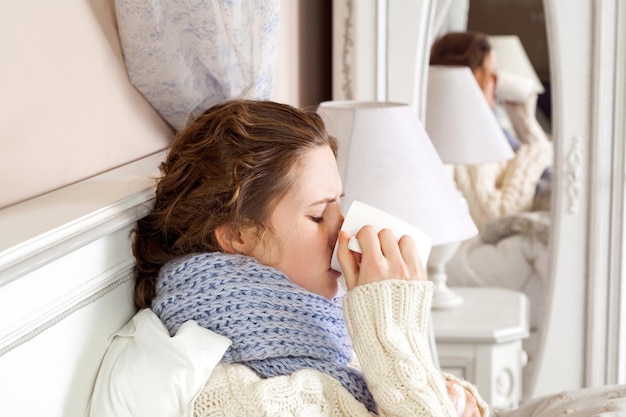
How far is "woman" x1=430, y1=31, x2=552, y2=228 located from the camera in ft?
8.14

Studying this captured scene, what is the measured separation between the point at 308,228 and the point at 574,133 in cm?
145

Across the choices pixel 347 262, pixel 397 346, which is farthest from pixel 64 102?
pixel 397 346

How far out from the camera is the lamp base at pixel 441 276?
95.6 inches

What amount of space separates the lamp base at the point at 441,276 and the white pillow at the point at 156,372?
53.5 inches

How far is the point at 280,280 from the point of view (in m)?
1.21

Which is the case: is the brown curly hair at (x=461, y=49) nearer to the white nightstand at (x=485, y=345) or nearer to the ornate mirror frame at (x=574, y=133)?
the ornate mirror frame at (x=574, y=133)

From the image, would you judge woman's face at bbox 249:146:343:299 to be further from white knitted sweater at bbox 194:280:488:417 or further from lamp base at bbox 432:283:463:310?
lamp base at bbox 432:283:463:310

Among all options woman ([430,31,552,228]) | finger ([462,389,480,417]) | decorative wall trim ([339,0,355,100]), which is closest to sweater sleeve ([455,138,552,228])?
woman ([430,31,552,228])

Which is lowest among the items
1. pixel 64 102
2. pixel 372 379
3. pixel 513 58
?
pixel 372 379

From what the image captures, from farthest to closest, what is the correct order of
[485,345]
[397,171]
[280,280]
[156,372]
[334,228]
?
[485,345] < [397,171] < [334,228] < [280,280] < [156,372]

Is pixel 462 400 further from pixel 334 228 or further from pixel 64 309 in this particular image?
pixel 64 309

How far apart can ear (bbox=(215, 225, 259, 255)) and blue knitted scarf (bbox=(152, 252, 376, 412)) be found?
0.05 metres

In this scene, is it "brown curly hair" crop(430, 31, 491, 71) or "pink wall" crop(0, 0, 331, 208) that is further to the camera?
"brown curly hair" crop(430, 31, 491, 71)

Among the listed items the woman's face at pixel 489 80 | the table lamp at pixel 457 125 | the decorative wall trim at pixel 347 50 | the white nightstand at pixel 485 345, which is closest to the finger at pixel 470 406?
the white nightstand at pixel 485 345
